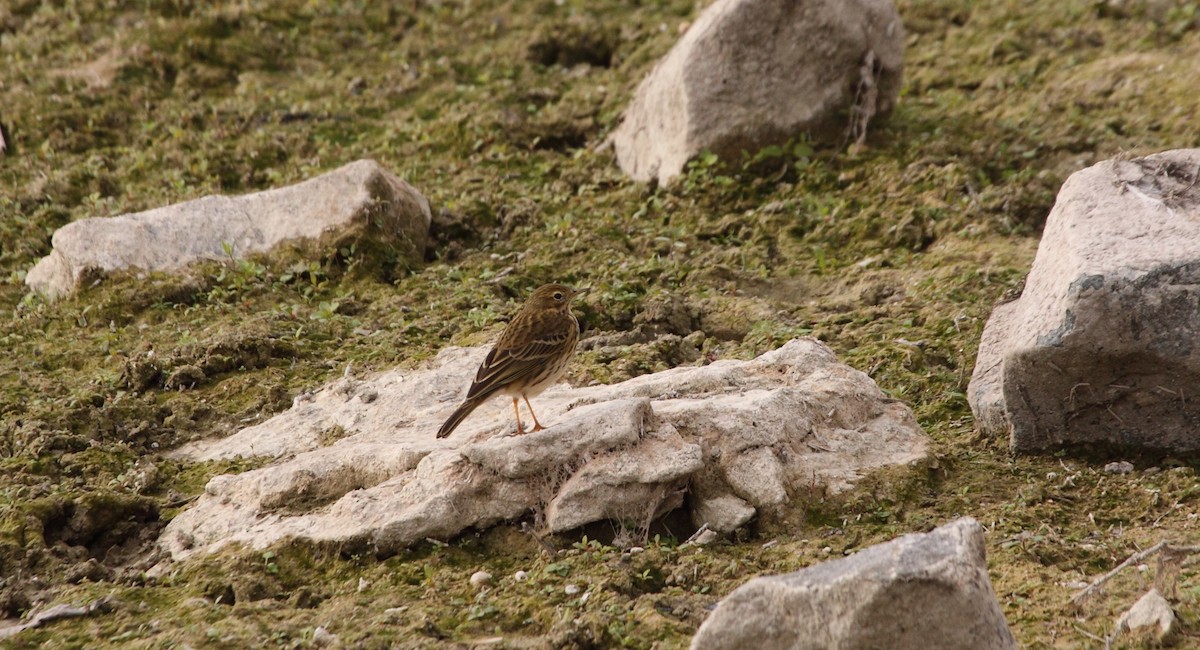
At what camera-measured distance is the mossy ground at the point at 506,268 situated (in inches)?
232

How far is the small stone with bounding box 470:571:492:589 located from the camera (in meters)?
5.89

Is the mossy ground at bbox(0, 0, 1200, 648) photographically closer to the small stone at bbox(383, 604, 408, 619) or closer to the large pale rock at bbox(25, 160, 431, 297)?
the small stone at bbox(383, 604, 408, 619)

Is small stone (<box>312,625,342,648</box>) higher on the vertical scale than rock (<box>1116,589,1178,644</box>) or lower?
higher

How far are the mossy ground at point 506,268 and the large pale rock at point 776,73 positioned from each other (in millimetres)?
289

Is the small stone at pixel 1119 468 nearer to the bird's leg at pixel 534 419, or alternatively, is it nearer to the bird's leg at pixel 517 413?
the bird's leg at pixel 534 419

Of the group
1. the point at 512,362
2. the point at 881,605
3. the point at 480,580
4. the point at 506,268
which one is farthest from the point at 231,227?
the point at 881,605

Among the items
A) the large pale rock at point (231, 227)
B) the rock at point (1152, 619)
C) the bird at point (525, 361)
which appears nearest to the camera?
the rock at point (1152, 619)

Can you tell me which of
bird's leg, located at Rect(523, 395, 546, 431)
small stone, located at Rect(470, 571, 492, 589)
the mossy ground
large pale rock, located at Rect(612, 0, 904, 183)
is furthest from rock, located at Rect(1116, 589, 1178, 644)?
large pale rock, located at Rect(612, 0, 904, 183)

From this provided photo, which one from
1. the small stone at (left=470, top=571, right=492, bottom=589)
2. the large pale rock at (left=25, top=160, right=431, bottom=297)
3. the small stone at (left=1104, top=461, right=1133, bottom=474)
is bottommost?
the small stone at (left=1104, top=461, right=1133, bottom=474)

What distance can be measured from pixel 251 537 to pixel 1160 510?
4439 millimetres

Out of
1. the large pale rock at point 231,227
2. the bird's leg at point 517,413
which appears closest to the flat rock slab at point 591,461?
the bird's leg at point 517,413

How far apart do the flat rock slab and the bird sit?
0.56ft

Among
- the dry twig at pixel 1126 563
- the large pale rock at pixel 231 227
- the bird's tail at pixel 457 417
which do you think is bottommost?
the dry twig at pixel 1126 563

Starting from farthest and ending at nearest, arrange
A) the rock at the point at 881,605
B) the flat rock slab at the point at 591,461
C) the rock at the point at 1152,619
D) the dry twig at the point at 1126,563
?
the flat rock slab at the point at 591,461 < the dry twig at the point at 1126,563 < the rock at the point at 1152,619 < the rock at the point at 881,605
